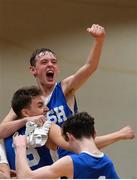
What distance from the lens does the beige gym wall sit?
508 cm

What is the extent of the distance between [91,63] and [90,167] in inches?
39.0

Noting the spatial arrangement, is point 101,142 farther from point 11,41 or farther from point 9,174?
point 11,41

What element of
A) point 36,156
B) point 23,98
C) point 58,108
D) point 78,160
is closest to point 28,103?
point 23,98

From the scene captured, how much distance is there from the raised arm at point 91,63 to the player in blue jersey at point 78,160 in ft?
2.38

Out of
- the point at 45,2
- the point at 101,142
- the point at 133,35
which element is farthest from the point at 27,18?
the point at 101,142

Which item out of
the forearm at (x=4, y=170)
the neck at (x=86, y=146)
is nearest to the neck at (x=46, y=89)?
the forearm at (x=4, y=170)

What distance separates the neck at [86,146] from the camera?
2244mm

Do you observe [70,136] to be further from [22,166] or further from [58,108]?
→ [58,108]

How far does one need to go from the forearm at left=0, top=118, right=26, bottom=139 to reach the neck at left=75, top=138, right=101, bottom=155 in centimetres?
45

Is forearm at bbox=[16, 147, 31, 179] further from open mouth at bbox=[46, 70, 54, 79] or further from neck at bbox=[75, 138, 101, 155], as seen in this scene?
open mouth at bbox=[46, 70, 54, 79]

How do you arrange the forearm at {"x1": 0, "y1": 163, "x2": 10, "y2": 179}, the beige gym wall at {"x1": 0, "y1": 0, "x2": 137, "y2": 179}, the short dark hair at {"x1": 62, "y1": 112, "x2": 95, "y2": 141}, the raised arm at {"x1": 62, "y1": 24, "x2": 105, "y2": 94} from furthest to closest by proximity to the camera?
the beige gym wall at {"x1": 0, "y1": 0, "x2": 137, "y2": 179}, the raised arm at {"x1": 62, "y1": 24, "x2": 105, "y2": 94}, the forearm at {"x1": 0, "y1": 163, "x2": 10, "y2": 179}, the short dark hair at {"x1": 62, "y1": 112, "x2": 95, "y2": 141}

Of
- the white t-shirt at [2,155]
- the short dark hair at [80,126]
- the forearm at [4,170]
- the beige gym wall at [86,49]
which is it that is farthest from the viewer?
the beige gym wall at [86,49]

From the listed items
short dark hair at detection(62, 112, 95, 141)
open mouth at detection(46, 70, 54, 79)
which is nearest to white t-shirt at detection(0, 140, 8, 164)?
short dark hair at detection(62, 112, 95, 141)

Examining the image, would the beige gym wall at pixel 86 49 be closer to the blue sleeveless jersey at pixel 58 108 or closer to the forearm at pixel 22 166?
the blue sleeveless jersey at pixel 58 108
